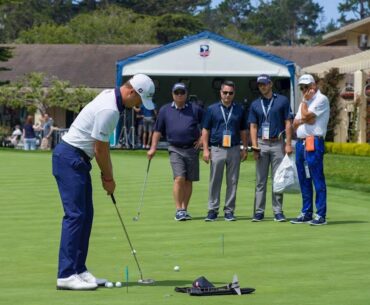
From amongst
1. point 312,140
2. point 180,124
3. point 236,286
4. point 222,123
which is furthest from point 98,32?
point 236,286

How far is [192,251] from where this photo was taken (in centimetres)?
1292

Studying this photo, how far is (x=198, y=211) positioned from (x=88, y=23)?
71843mm

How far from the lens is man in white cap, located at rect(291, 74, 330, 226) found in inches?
616

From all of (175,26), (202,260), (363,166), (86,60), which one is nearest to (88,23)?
(175,26)

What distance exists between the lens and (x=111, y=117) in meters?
10.3

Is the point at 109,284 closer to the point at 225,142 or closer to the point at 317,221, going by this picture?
the point at 317,221

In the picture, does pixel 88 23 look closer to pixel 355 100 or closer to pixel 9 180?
pixel 355 100

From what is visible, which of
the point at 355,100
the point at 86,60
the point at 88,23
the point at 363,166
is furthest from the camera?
the point at 88,23

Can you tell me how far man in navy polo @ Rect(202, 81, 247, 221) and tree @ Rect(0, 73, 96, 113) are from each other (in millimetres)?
37040

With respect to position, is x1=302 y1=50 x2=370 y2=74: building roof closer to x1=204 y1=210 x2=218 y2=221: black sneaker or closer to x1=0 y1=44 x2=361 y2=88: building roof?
x1=204 y1=210 x2=218 y2=221: black sneaker

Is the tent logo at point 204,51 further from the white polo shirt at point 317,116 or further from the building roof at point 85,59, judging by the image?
the white polo shirt at point 317,116

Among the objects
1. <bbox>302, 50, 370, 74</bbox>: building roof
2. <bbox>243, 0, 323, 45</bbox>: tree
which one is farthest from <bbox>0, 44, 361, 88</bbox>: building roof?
<bbox>243, 0, 323, 45</bbox>: tree

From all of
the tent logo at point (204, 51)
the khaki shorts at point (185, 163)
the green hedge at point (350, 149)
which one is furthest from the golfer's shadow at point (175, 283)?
the tent logo at point (204, 51)

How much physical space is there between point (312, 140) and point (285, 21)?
136750 mm
